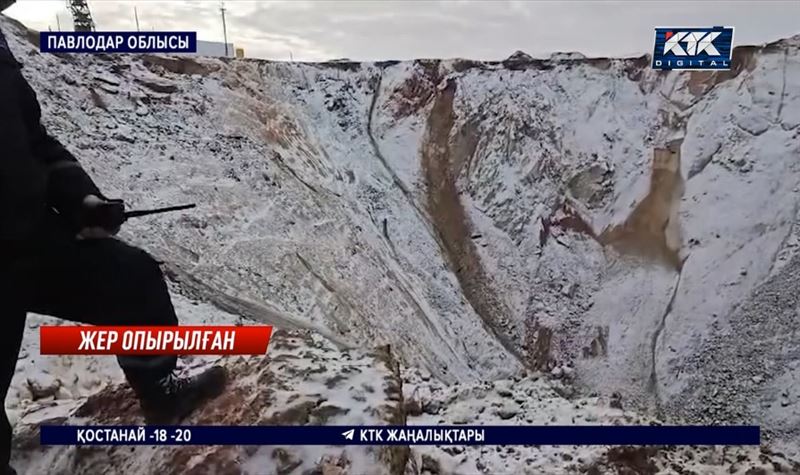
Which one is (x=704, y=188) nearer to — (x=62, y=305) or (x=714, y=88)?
(x=714, y=88)

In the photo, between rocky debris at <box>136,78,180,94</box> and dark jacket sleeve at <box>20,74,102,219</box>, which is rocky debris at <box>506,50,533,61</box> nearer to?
rocky debris at <box>136,78,180,94</box>

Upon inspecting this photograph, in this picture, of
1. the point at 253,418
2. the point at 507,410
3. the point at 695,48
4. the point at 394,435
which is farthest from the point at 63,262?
the point at 695,48

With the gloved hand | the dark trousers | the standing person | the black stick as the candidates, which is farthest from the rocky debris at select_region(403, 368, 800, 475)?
the gloved hand

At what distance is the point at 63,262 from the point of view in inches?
84.1

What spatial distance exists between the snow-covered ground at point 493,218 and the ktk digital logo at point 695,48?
0.11 m

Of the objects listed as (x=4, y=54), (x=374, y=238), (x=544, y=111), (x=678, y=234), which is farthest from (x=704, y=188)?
(x=4, y=54)

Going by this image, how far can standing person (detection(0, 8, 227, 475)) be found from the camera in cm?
202

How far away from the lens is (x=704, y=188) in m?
2.72

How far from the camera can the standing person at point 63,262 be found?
2.02 metres

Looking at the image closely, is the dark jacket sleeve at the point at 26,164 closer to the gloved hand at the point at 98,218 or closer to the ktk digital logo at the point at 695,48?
the gloved hand at the point at 98,218

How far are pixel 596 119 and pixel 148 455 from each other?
108 inches

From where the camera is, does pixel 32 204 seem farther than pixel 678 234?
No

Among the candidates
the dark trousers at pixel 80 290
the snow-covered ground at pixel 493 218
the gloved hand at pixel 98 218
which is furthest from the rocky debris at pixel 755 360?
the gloved hand at pixel 98 218

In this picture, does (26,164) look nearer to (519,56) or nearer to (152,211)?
(152,211)
